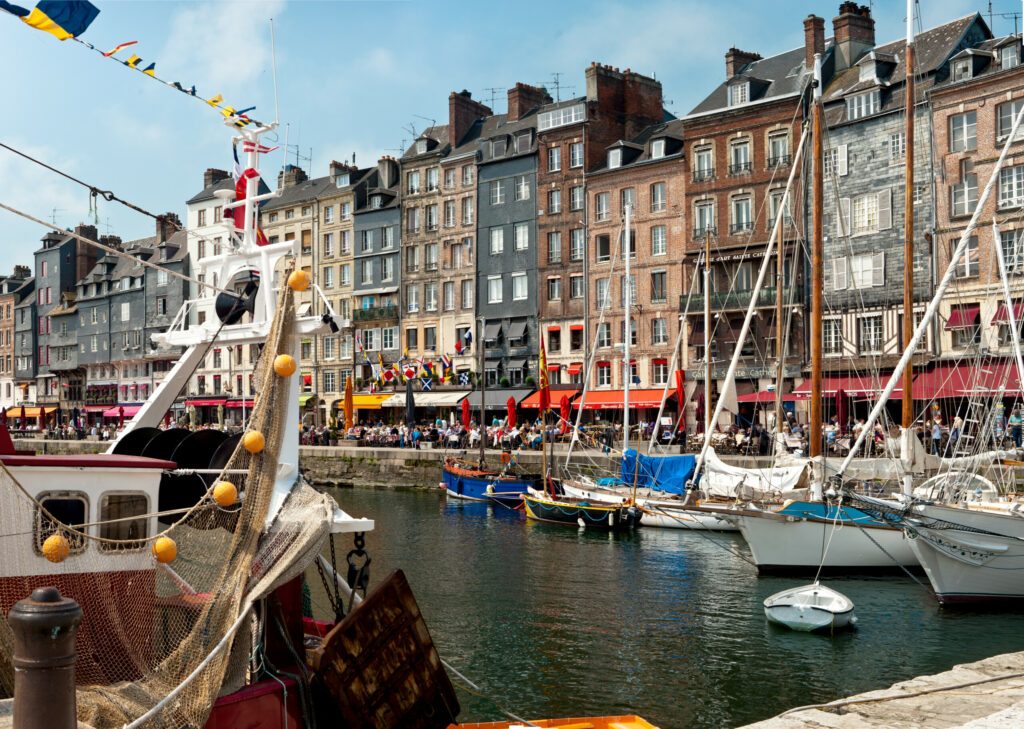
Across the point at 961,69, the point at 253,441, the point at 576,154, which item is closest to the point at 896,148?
the point at 961,69

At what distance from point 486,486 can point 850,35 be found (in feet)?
86.3

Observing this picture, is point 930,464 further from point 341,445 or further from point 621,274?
point 341,445

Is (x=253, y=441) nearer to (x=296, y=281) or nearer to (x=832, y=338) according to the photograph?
(x=296, y=281)

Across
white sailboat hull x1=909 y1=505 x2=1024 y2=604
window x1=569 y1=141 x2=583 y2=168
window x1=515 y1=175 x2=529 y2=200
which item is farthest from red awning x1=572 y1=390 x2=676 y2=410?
white sailboat hull x1=909 y1=505 x2=1024 y2=604

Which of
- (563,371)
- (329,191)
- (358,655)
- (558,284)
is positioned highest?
(329,191)

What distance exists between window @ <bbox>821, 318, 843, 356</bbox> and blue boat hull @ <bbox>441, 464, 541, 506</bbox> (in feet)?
48.0

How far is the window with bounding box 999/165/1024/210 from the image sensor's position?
3856 cm

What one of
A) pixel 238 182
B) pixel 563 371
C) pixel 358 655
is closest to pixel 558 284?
pixel 563 371

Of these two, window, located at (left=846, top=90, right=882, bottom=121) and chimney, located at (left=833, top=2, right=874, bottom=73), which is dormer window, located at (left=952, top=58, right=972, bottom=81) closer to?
window, located at (left=846, top=90, right=882, bottom=121)

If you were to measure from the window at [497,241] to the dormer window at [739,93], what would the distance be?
14387 mm

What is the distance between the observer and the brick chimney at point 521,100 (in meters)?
59.1

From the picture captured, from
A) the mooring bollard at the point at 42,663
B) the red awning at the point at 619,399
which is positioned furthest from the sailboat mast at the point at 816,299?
the red awning at the point at 619,399

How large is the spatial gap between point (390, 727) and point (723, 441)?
31854 millimetres

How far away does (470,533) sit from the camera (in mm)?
29453
